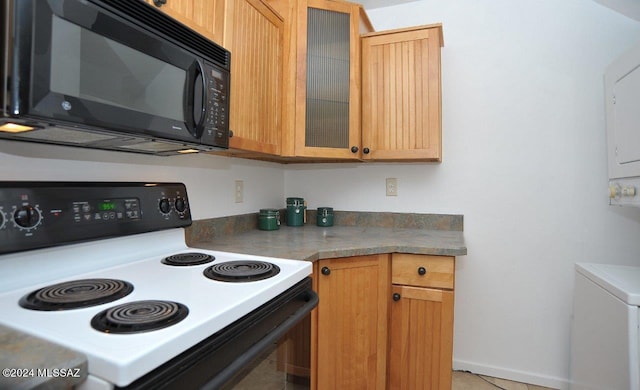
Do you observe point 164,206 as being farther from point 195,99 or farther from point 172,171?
point 195,99

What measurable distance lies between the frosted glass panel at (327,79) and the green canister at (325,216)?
1.76ft

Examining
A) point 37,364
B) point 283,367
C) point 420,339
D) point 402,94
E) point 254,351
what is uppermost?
point 402,94

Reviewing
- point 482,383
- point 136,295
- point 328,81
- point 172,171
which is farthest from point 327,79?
point 482,383

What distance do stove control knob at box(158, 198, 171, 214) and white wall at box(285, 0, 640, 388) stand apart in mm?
1466

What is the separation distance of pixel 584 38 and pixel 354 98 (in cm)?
135

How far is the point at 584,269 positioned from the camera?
5.14 feet

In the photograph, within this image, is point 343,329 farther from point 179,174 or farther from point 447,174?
point 447,174

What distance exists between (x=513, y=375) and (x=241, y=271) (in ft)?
6.34

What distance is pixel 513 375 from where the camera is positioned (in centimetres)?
196

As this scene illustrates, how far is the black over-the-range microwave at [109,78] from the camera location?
0.61 m

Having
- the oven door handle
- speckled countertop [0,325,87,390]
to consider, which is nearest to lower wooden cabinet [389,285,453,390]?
the oven door handle

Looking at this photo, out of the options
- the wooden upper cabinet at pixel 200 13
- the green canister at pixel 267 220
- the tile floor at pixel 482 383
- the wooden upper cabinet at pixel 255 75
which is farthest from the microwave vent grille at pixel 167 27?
the tile floor at pixel 482 383

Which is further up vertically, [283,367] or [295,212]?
[295,212]

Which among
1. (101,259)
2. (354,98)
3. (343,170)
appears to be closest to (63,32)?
(101,259)
